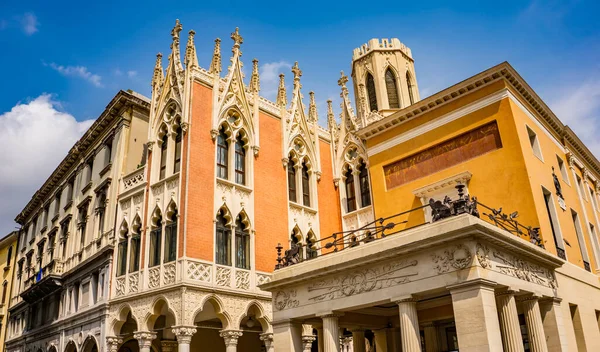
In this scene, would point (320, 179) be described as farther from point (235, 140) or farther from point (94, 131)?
point (94, 131)

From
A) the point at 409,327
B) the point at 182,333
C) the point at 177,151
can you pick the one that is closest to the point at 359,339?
the point at 409,327

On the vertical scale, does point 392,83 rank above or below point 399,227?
above

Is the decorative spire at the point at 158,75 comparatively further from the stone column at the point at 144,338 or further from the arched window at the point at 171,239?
the stone column at the point at 144,338

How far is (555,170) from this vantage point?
2148cm

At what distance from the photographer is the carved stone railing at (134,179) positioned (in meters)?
24.0

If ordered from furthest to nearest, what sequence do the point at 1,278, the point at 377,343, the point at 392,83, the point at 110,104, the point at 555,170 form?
the point at 1,278 < the point at 392,83 < the point at 110,104 < the point at 555,170 < the point at 377,343

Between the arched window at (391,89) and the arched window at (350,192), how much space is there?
7901mm

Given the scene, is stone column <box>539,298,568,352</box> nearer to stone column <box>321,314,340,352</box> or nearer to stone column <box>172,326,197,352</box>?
stone column <box>321,314,340,352</box>

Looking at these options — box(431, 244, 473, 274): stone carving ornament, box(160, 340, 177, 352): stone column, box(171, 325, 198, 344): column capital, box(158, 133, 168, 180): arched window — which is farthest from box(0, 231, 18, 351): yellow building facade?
box(431, 244, 473, 274): stone carving ornament

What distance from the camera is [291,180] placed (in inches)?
1041

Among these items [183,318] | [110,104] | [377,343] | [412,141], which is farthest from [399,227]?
[110,104]

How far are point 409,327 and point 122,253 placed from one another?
50.4ft

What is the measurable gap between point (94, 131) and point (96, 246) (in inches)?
294

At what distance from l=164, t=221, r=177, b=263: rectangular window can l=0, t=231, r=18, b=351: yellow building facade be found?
2928cm
